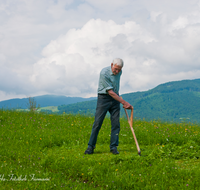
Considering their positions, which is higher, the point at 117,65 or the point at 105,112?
the point at 117,65

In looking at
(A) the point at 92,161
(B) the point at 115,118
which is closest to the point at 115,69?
(B) the point at 115,118

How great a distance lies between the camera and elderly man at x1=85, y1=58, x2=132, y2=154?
261 inches

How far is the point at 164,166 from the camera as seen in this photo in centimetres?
580

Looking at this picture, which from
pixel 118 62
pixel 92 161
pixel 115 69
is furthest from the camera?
pixel 115 69

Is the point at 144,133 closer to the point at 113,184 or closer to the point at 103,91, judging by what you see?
the point at 103,91

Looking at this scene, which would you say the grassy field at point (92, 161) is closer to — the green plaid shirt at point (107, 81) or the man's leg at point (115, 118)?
the man's leg at point (115, 118)

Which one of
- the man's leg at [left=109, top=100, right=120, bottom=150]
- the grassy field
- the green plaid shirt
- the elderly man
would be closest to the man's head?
the elderly man

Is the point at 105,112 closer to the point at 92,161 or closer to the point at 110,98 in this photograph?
the point at 110,98

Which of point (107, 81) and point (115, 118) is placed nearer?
point (107, 81)

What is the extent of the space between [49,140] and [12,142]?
4.84 feet

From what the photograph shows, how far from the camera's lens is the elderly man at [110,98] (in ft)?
21.7

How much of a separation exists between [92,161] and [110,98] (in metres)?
2.06

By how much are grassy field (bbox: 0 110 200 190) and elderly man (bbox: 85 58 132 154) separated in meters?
0.79

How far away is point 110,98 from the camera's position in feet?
22.8
